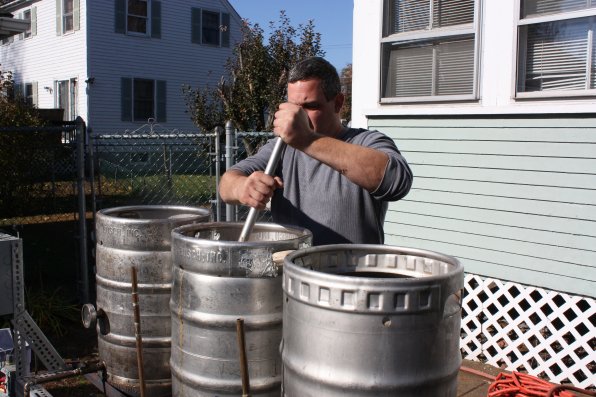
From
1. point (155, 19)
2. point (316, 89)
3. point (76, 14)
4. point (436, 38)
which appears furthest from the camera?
point (155, 19)

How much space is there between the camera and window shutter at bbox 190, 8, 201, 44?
22969 millimetres

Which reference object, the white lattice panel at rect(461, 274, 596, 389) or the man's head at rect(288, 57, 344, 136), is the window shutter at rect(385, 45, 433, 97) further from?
the man's head at rect(288, 57, 344, 136)

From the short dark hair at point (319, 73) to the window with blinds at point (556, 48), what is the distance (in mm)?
3206

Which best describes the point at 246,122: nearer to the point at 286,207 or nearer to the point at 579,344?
the point at 579,344

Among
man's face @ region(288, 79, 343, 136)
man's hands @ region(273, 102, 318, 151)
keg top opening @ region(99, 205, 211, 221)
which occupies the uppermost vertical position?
man's face @ region(288, 79, 343, 136)

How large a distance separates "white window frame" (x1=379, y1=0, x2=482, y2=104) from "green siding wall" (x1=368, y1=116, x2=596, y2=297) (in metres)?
0.20

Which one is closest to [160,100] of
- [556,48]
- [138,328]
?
[556,48]

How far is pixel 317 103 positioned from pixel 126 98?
20.3 metres

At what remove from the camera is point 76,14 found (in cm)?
2089

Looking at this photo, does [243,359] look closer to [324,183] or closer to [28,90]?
[324,183]

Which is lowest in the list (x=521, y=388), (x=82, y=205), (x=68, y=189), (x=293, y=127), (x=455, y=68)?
(x=521, y=388)

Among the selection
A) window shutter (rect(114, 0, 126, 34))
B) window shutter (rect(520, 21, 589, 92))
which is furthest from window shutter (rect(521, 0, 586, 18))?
window shutter (rect(114, 0, 126, 34))

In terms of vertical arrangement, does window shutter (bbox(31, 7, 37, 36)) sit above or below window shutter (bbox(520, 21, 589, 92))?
above

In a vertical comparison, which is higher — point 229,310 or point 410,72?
point 410,72
